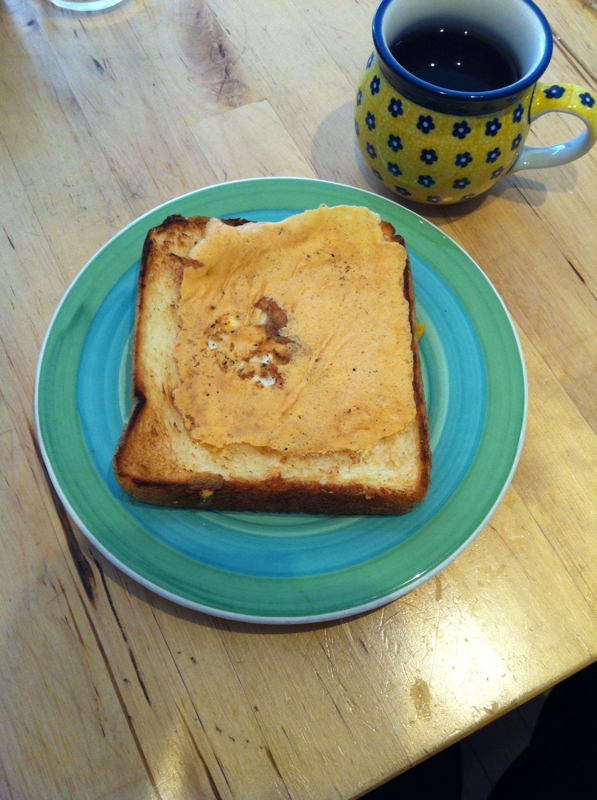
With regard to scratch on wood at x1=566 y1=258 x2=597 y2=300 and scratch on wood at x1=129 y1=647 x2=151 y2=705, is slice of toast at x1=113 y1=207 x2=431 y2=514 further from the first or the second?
scratch on wood at x1=566 y1=258 x2=597 y2=300

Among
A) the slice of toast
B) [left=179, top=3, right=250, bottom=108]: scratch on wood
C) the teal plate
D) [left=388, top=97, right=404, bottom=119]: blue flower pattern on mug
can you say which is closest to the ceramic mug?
[left=388, top=97, right=404, bottom=119]: blue flower pattern on mug

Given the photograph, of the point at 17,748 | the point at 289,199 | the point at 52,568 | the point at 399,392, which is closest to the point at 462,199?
the point at 289,199

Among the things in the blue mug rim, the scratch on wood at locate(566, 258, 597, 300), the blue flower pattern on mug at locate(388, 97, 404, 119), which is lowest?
the scratch on wood at locate(566, 258, 597, 300)

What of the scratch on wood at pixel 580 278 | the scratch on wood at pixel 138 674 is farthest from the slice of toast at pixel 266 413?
the scratch on wood at pixel 580 278

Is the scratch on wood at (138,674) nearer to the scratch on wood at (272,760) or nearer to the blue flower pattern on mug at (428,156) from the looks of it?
the scratch on wood at (272,760)

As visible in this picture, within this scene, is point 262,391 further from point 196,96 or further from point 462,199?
point 196,96

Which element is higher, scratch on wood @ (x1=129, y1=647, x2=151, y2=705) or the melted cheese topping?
the melted cheese topping

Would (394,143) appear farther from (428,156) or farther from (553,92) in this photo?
(553,92)

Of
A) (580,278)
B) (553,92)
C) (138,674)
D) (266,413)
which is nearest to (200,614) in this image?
(138,674)
